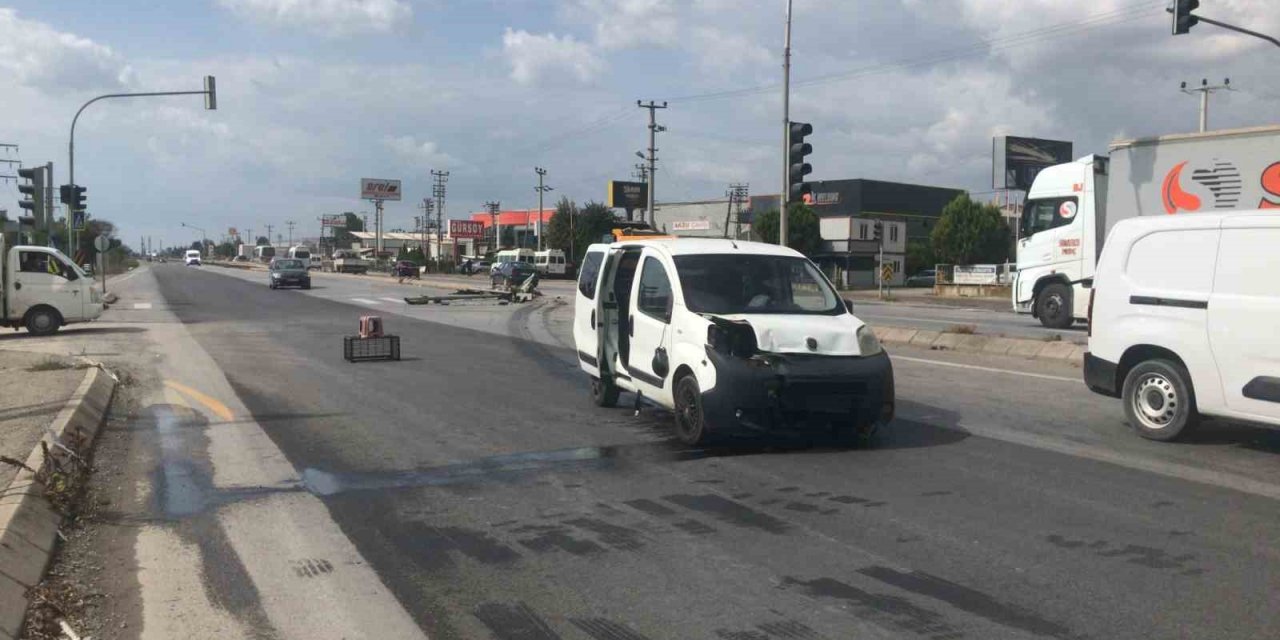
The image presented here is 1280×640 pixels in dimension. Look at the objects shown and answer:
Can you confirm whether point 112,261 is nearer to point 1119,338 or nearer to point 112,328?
point 112,328

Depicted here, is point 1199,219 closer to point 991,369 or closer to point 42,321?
point 991,369

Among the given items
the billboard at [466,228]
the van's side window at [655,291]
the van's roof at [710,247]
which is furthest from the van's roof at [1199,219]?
the billboard at [466,228]

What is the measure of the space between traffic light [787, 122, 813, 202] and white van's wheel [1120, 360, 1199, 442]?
1068 centimetres

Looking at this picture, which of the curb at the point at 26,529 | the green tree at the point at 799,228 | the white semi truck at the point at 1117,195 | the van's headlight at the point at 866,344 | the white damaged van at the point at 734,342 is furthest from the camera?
the green tree at the point at 799,228

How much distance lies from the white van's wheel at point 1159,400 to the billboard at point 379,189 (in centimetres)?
13918

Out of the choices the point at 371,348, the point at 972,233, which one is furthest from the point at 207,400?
the point at 972,233

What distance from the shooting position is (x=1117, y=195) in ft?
61.9

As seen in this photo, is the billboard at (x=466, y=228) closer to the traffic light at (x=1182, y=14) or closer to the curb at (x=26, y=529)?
the traffic light at (x=1182, y=14)

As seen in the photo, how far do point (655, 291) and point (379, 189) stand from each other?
139m

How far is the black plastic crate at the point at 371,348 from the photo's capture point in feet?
51.6

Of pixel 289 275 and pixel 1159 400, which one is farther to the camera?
pixel 289 275

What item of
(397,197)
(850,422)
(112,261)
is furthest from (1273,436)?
(397,197)

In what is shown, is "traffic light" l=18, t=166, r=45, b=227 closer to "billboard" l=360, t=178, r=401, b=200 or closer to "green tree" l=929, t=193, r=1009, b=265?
"green tree" l=929, t=193, r=1009, b=265

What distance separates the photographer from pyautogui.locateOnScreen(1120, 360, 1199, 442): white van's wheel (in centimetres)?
860
